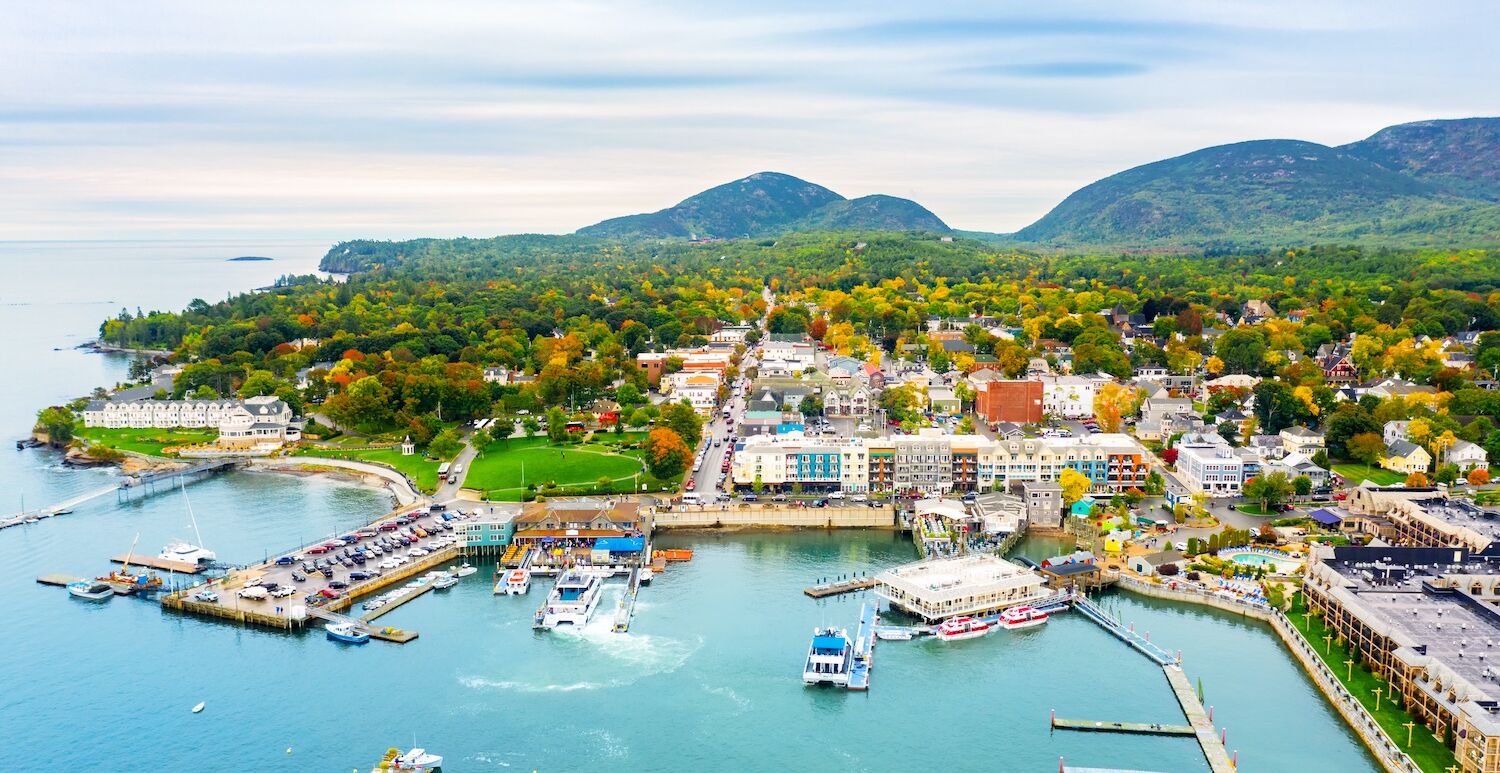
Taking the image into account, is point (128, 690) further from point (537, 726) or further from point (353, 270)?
point (353, 270)

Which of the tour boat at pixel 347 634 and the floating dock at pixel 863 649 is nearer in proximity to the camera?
the floating dock at pixel 863 649

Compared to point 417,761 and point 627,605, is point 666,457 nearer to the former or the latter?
point 627,605

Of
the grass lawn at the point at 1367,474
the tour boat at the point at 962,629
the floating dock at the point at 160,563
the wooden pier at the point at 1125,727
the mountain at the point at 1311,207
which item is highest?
the mountain at the point at 1311,207

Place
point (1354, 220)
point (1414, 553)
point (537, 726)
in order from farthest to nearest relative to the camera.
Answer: point (1354, 220)
point (1414, 553)
point (537, 726)

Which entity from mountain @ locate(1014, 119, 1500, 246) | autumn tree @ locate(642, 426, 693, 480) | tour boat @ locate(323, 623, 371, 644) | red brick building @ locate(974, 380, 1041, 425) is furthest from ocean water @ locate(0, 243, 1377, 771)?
mountain @ locate(1014, 119, 1500, 246)

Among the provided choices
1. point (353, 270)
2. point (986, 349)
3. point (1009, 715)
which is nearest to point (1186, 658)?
point (1009, 715)

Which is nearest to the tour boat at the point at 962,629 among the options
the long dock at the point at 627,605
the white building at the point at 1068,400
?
the long dock at the point at 627,605

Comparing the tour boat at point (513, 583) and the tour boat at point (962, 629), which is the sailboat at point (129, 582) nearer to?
the tour boat at point (513, 583)
